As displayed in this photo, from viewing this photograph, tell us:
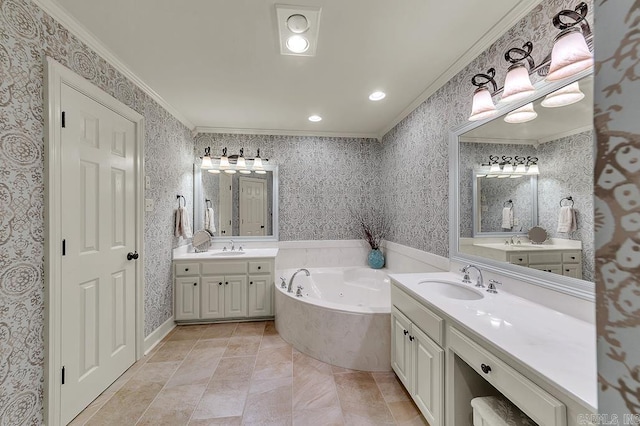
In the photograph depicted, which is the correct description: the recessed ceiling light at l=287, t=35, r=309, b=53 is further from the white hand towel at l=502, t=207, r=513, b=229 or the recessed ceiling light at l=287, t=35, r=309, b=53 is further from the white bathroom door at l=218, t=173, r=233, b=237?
the white bathroom door at l=218, t=173, r=233, b=237

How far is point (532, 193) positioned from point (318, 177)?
2.51m

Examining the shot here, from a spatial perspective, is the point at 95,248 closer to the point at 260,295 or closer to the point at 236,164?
the point at 260,295

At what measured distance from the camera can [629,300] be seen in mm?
314

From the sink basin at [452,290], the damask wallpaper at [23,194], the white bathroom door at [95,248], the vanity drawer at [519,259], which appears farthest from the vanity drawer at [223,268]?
the vanity drawer at [519,259]

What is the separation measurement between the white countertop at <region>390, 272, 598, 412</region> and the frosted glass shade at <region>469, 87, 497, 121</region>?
1.13 m

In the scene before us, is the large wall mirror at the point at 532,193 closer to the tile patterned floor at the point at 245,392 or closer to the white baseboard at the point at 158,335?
the tile patterned floor at the point at 245,392

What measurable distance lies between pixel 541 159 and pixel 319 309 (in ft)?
6.19

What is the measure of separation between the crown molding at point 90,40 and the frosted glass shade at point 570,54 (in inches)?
102

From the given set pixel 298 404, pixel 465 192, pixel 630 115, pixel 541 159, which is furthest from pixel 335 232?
pixel 630 115

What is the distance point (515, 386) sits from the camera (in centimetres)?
96

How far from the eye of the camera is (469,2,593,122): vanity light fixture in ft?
3.67

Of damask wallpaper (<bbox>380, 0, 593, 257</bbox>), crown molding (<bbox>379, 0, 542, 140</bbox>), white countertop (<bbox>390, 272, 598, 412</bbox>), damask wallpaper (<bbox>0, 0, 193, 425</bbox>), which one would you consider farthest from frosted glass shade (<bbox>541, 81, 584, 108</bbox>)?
damask wallpaper (<bbox>0, 0, 193, 425</bbox>)

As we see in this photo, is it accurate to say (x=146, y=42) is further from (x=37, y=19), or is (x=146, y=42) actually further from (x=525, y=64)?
(x=525, y=64)

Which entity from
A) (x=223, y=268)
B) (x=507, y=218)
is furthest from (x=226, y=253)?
(x=507, y=218)
